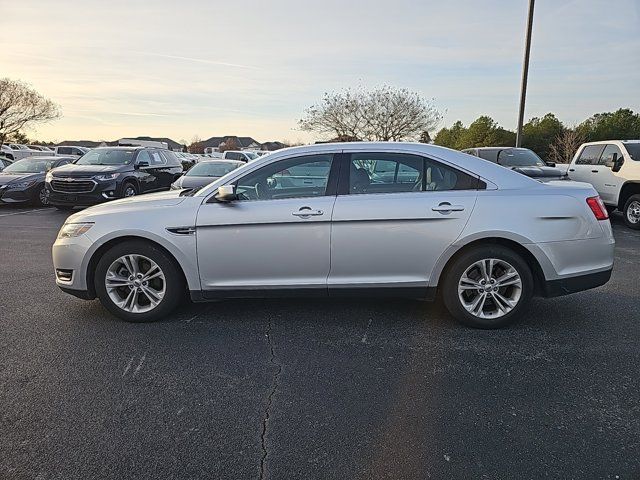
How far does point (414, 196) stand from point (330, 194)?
72 centimetres

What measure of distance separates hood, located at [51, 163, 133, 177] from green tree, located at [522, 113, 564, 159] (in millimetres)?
20383

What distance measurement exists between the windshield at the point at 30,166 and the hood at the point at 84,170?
2.70 metres

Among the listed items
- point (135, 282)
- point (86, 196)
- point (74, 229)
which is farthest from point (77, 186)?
point (135, 282)

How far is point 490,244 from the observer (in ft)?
13.5

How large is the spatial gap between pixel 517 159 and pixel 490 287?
8.22m

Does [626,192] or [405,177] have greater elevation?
[405,177]

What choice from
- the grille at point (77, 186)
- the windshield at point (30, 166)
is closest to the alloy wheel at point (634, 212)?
the grille at point (77, 186)

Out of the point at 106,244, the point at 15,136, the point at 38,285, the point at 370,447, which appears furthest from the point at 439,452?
the point at 15,136

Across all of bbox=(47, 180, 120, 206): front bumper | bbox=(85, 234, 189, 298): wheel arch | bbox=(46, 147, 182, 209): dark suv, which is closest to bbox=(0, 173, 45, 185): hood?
bbox=(46, 147, 182, 209): dark suv

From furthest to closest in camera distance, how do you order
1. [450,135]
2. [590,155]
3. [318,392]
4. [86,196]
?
[450,135] < [86,196] < [590,155] < [318,392]

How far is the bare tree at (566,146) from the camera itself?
22.1 metres

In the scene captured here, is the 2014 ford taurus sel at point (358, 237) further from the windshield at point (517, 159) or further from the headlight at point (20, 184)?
the headlight at point (20, 184)

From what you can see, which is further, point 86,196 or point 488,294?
point 86,196

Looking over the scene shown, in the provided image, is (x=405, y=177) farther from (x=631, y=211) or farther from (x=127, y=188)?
(x=127, y=188)
